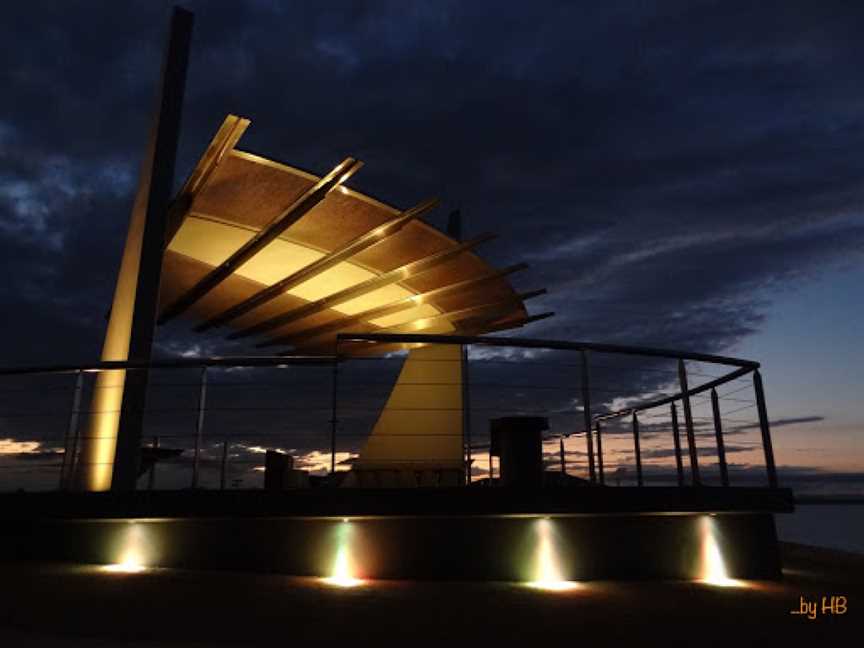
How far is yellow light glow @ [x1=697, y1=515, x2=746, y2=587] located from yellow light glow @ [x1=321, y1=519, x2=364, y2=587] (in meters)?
2.72

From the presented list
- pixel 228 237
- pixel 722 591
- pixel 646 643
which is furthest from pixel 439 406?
pixel 646 643

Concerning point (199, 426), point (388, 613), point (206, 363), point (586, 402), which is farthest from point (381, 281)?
point (388, 613)

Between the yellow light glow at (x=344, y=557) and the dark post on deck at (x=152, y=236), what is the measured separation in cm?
231

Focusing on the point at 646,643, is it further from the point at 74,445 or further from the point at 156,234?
the point at 156,234

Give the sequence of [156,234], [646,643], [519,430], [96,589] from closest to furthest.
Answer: [646,643], [96,589], [519,430], [156,234]

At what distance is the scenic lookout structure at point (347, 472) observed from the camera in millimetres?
4168

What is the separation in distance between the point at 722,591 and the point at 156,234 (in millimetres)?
6088

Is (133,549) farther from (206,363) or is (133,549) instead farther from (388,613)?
(388,613)

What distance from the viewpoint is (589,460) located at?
14.9ft

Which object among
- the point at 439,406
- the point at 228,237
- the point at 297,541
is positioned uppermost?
the point at 228,237

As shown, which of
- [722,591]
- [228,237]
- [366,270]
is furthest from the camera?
[366,270]

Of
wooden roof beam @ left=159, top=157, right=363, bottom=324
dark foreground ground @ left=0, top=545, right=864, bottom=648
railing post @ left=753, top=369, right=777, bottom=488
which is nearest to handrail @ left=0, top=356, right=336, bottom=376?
dark foreground ground @ left=0, top=545, right=864, bottom=648

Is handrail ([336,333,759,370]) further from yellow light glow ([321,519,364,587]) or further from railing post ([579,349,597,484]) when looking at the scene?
yellow light glow ([321,519,364,587])

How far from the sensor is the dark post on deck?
17.2 ft
